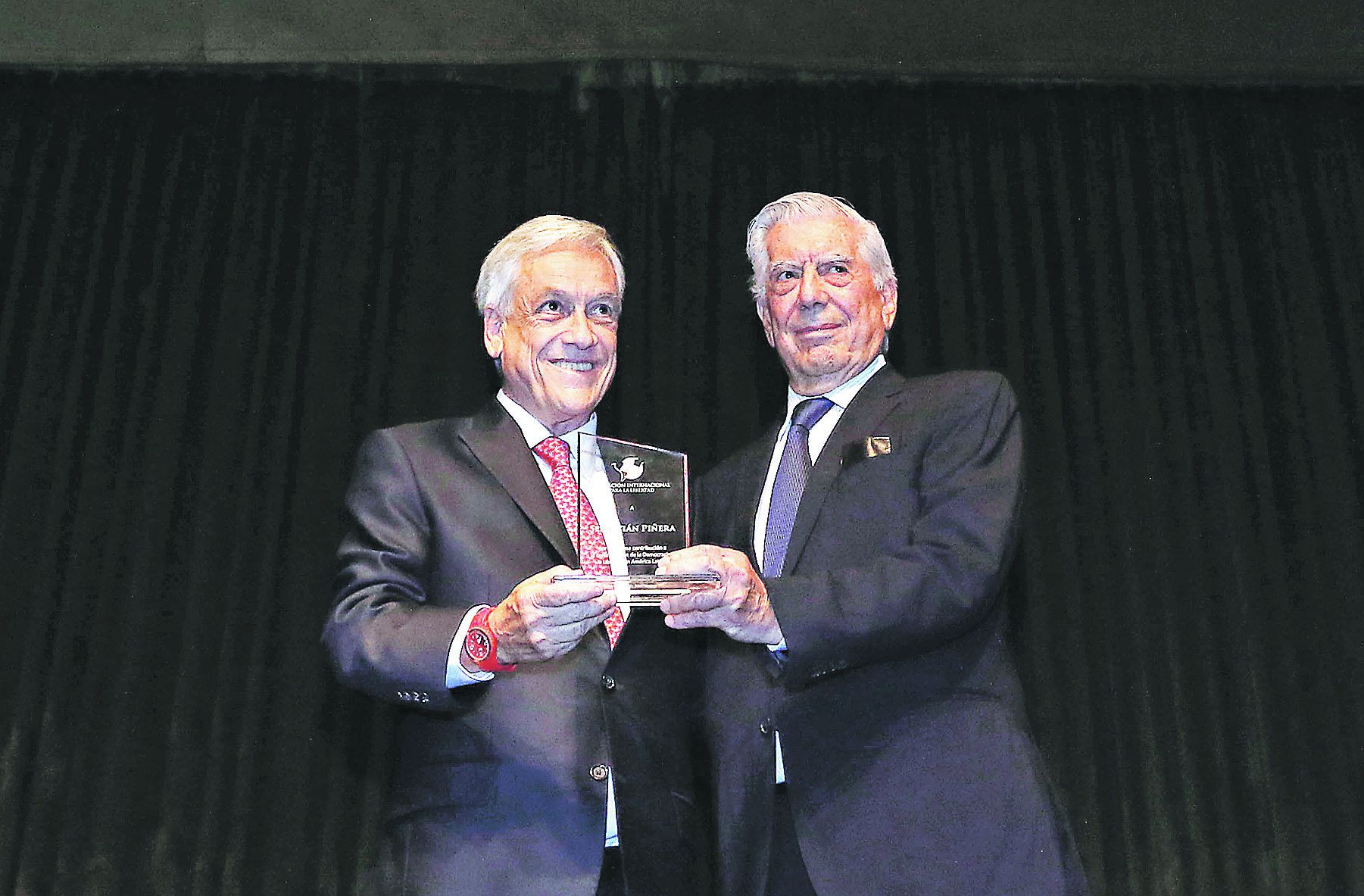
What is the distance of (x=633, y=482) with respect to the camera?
79.7 inches

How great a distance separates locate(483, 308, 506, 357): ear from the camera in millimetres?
2580

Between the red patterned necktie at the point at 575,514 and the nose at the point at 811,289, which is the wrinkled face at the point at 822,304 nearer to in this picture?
the nose at the point at 811,289

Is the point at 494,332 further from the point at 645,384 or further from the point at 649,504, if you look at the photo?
the point at 645,384

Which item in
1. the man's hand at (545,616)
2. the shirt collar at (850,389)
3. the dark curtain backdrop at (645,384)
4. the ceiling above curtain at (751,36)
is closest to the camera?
the man's hand at (545,616)

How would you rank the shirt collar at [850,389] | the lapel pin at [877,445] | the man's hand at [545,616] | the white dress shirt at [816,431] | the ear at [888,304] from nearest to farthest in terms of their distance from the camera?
1. the man's hand at [545,616]
2. the lapel pin at [877,445]
3. the white dress shirt at [816,431]
4. the shirt collar at [850,389]
5. the ear at [888,304]

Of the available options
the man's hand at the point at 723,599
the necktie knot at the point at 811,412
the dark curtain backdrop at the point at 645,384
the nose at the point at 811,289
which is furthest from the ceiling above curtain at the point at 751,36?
the man's hand at the point at 723,599

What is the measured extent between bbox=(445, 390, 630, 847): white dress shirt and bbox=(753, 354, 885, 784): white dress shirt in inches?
11.3

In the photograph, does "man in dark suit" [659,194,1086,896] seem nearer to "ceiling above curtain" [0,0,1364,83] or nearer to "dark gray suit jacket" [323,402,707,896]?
"dark gray suit jacket" [323,402,707,896]

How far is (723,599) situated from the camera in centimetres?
191

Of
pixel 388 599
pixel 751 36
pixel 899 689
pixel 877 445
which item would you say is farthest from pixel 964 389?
pixel 751 36

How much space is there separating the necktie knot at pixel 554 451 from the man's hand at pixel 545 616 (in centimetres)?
45

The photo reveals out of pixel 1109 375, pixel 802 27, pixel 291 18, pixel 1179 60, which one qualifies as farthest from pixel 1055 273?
pixel 291 18

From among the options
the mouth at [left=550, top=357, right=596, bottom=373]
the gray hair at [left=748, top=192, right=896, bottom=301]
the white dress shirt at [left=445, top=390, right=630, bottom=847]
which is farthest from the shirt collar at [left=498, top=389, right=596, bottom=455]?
the gray hair at [left=748, top=192, right=896, bottom=301]

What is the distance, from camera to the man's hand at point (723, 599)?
6.20ft
